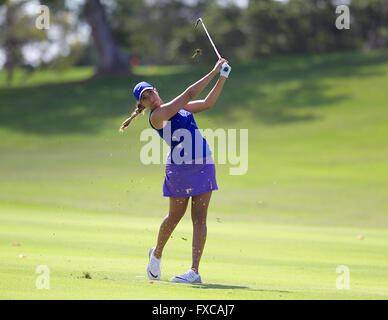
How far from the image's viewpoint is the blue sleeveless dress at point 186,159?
863 cm

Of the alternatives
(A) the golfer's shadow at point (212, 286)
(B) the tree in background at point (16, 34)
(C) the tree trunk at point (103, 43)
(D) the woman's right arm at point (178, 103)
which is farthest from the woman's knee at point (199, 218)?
(B) the tree in background at point (16, 34)

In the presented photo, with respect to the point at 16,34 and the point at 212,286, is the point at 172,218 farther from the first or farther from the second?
the point at 16,34

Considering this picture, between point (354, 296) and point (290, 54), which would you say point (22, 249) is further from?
point (290, 54)

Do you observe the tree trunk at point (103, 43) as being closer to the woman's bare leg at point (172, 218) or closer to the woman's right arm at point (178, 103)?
the woman's bare leg at point (172, 218)

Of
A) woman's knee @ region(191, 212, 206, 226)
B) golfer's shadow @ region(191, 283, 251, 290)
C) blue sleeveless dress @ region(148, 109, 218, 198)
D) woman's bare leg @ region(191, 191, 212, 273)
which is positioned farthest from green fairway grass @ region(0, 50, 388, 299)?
blue sleeveless dress @ region(148, 109, 218, 198)

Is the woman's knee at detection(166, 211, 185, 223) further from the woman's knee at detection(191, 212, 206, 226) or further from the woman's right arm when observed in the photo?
the woman's right arm

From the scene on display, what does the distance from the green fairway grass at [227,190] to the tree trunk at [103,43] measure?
7.97 feet

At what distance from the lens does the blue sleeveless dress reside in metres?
8.63

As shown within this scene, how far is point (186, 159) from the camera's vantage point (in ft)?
28.6

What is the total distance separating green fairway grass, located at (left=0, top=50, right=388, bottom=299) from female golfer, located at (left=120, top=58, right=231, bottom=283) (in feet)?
1.58

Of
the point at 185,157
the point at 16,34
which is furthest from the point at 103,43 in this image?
the point at 185,157

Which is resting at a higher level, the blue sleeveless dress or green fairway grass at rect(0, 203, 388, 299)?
the blue sleeveless dress

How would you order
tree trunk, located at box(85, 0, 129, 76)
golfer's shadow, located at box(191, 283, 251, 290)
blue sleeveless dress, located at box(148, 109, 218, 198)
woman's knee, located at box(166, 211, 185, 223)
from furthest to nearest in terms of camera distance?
1. tree trunk, located at box(85, 0, 129, 76)
2. woman's knee, located at box(166, 211, 185, 223)
3. blue sleeveless dress, located at box(148, 109, 218, 198)
4. golfer's shadow, located at box(191, 283, 251, 290)

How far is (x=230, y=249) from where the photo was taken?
12266 mm
